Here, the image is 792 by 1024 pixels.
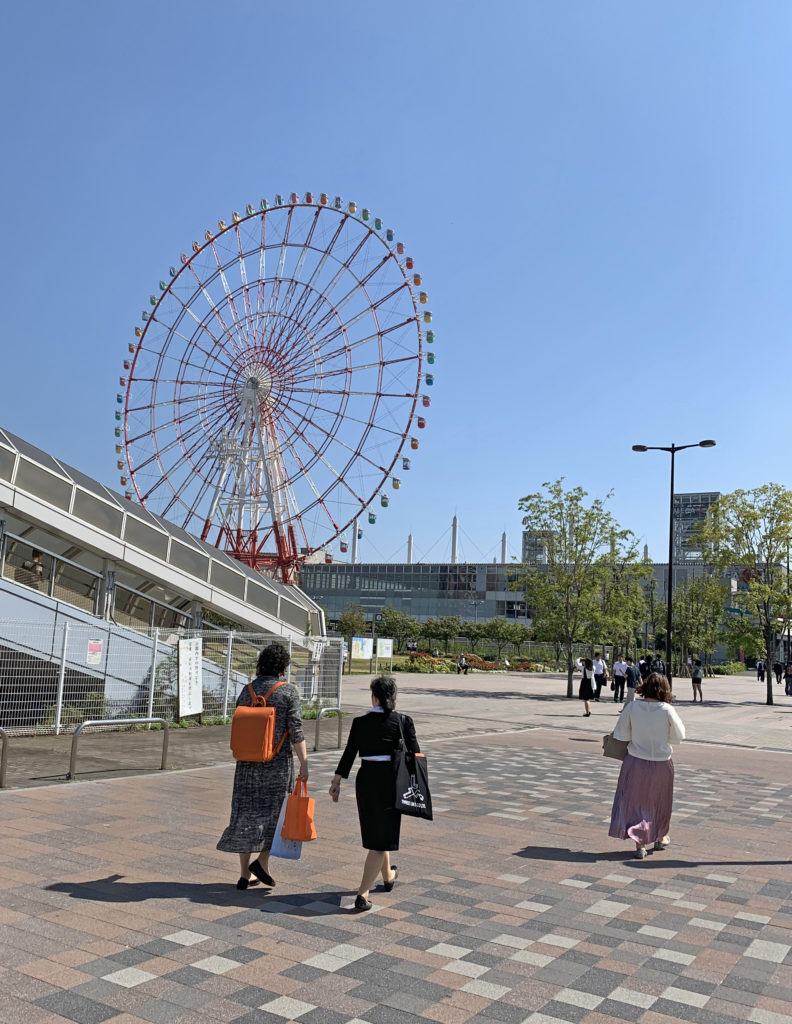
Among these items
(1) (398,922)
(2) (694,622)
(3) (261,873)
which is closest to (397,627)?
(2) (694,622)

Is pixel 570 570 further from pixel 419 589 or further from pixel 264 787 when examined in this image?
pixel 419 589

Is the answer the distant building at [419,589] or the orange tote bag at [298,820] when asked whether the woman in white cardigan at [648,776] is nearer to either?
the orange tote bag at [298,820]

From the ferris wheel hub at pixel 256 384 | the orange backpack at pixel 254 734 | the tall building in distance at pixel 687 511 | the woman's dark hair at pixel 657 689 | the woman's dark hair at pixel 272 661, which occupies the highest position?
the tall building in distance at pixel 687 511

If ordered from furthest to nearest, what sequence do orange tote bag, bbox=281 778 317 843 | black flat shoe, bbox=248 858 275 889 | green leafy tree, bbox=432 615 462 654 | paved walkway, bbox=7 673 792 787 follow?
green leafy tree, bbox=432 615 462 654 → paved walkway, bbox=7 673 792 787 → black flat shoe, bbox=248 858 275 889 → orange tote bag, bbox=281 778 317 843

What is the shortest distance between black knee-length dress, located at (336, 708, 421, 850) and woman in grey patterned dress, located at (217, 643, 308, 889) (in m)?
0.38

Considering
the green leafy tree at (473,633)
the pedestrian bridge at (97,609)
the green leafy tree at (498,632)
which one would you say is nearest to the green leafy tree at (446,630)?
the green leafy tree at (473,633)

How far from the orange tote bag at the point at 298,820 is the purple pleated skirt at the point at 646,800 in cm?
326

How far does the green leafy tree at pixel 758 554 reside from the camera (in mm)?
36875

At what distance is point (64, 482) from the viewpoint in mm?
15930

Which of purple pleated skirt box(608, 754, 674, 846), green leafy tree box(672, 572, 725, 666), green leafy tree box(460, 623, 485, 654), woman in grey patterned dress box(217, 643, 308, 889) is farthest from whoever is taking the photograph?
green leafy tree box(460, 623, 485, 654)

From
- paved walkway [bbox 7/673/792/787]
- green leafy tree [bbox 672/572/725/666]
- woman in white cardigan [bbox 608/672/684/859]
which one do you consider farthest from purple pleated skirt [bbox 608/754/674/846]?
green leafy tree [bbox 672/572/725/666]

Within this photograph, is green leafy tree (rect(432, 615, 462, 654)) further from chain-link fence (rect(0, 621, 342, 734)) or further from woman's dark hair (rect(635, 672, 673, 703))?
woman's dark hair (rect(635, 672, 673, 703))

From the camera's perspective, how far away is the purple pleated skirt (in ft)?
25.3

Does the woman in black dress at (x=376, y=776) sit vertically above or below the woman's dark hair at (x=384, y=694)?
below
